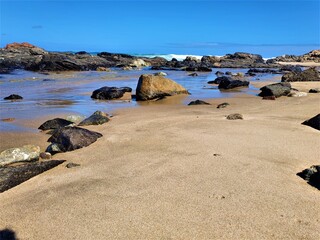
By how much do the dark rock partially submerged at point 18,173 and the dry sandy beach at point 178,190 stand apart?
83 mm

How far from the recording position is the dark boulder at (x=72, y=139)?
4508mm

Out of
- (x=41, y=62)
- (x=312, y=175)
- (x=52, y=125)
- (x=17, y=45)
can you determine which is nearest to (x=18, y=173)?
(x=52, y=125)

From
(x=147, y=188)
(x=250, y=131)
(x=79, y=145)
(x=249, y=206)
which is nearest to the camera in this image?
(x=249, y=206)

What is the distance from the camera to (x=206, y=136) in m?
4.77

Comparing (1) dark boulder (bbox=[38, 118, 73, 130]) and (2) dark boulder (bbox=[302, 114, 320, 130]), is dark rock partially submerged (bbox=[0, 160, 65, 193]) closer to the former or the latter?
(1) dark boulder (bbox=[38, 118, 73, 130])

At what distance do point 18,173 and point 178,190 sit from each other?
1639 millimetres

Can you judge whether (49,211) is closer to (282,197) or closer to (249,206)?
(249,206)

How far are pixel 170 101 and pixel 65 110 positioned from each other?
288cm

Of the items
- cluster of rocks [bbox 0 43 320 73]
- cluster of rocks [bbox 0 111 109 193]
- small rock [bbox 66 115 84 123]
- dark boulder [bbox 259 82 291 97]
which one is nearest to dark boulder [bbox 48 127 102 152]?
cluster of rocks [bbox 0 111 109 193]

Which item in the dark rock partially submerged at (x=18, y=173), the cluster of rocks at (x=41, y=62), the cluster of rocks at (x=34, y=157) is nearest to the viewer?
the dark rock partially submerged at (x=18, y=173)

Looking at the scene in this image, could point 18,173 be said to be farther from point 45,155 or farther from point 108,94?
point 108,94

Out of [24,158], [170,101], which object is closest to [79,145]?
[24,158]

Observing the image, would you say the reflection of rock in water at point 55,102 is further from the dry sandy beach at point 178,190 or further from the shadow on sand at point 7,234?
the shadow on sand at point 7,234

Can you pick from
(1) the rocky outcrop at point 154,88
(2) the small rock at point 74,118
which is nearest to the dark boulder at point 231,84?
(1) the rocky outcrop at point 154,88
